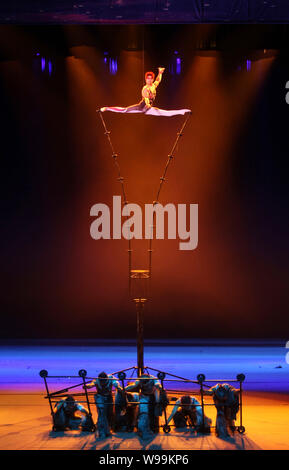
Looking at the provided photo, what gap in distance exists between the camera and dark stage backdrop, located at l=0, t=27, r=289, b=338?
20.5 ft

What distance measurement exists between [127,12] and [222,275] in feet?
9.62

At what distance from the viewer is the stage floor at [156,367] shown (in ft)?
10.1

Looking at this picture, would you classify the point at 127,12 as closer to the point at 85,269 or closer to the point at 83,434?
the point at 85,269

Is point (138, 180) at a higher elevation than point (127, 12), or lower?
lower

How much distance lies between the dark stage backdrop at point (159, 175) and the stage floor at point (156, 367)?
442mm

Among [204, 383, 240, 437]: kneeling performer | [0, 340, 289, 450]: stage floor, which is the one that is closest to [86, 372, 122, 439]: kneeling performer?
[0, 340, 289, 450]: stage floor

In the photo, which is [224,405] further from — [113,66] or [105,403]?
[113,66]

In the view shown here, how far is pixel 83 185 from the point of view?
6285mm

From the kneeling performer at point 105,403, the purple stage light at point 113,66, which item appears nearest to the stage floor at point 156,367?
the kneeling performer at point 105,403

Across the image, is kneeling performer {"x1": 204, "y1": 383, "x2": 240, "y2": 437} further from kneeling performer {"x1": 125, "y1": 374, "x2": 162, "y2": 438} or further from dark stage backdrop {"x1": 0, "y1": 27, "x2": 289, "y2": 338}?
dark stage backdrop {"x1": 0, "y1": 27, "x2": 289, "y2": 338}

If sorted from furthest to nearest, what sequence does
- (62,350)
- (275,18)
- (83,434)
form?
1. (62,350)
2. (275,18)
3. (83,434)

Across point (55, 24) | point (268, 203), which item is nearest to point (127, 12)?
point (55, 24)

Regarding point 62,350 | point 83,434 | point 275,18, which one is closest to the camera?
point 83,434

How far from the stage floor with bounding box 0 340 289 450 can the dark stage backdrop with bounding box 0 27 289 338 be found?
0.44 m
